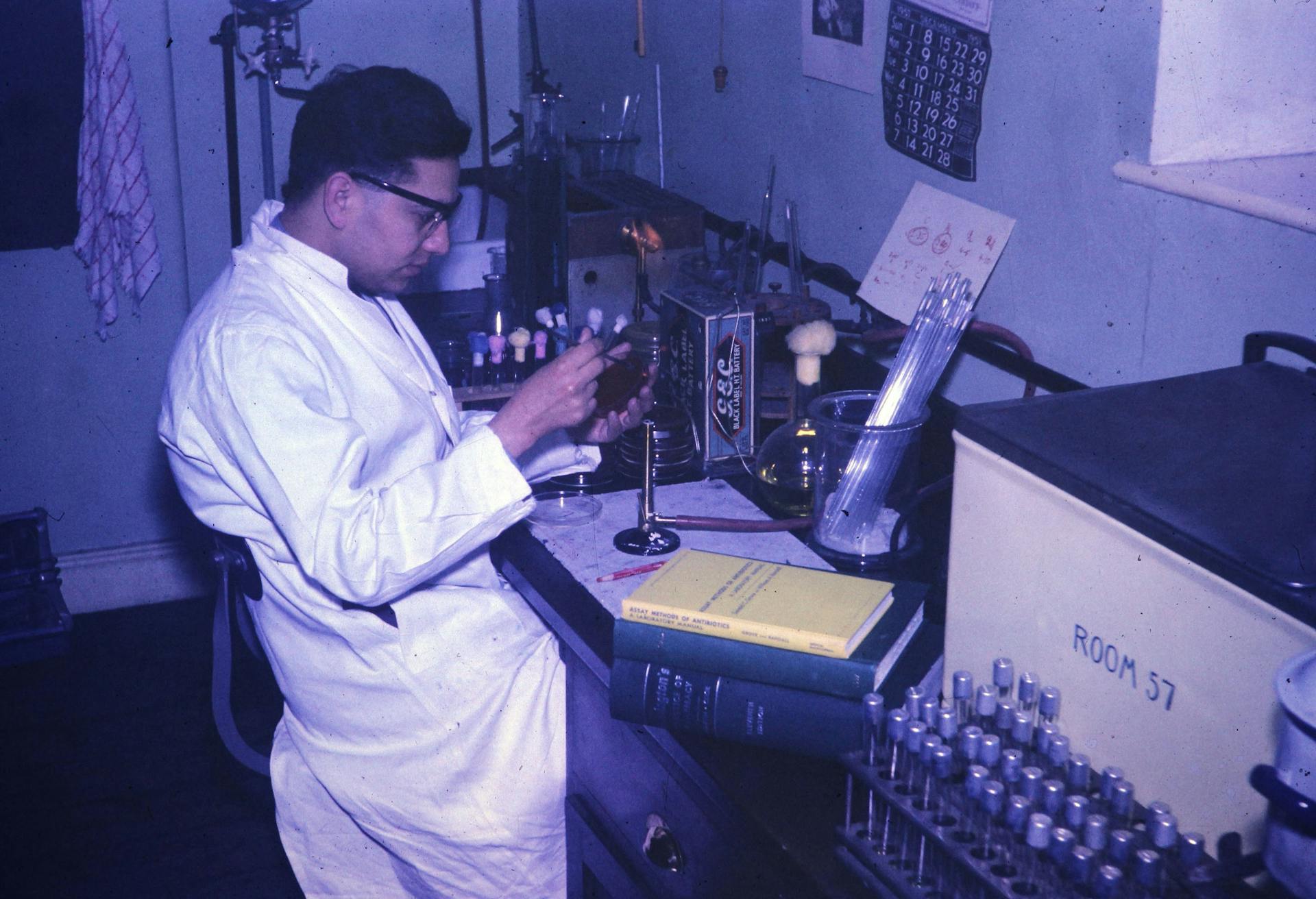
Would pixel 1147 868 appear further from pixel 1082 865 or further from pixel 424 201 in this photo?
pixel 424 201

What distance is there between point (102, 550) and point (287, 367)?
1.96 metres

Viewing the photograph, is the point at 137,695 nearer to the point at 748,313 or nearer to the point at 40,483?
the point at 40,483

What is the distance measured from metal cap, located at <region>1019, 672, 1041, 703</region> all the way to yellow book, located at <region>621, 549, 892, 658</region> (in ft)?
0.50

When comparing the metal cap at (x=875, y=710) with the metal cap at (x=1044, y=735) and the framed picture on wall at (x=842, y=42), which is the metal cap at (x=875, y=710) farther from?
the framed picture on wall at (x=842, y=42)

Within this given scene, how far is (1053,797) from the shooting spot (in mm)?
812

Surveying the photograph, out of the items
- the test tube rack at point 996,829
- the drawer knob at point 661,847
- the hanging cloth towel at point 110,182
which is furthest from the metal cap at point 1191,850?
the hanging cloth towel at point 110,182

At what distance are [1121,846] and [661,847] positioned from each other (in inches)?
23.7

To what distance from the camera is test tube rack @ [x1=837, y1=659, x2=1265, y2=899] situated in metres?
0.77

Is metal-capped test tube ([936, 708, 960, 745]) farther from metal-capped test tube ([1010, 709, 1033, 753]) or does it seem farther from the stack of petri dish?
the stack of petri dish

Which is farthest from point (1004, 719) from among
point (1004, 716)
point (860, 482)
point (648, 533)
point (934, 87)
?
point (934, 87)

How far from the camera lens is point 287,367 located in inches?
53.4

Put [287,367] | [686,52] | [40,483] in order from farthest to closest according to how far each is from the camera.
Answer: [40,483]
[686,52]
[287,367]

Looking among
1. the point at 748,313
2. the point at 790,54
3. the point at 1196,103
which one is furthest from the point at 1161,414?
the point at 790,54

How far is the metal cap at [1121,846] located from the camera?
0.77m
